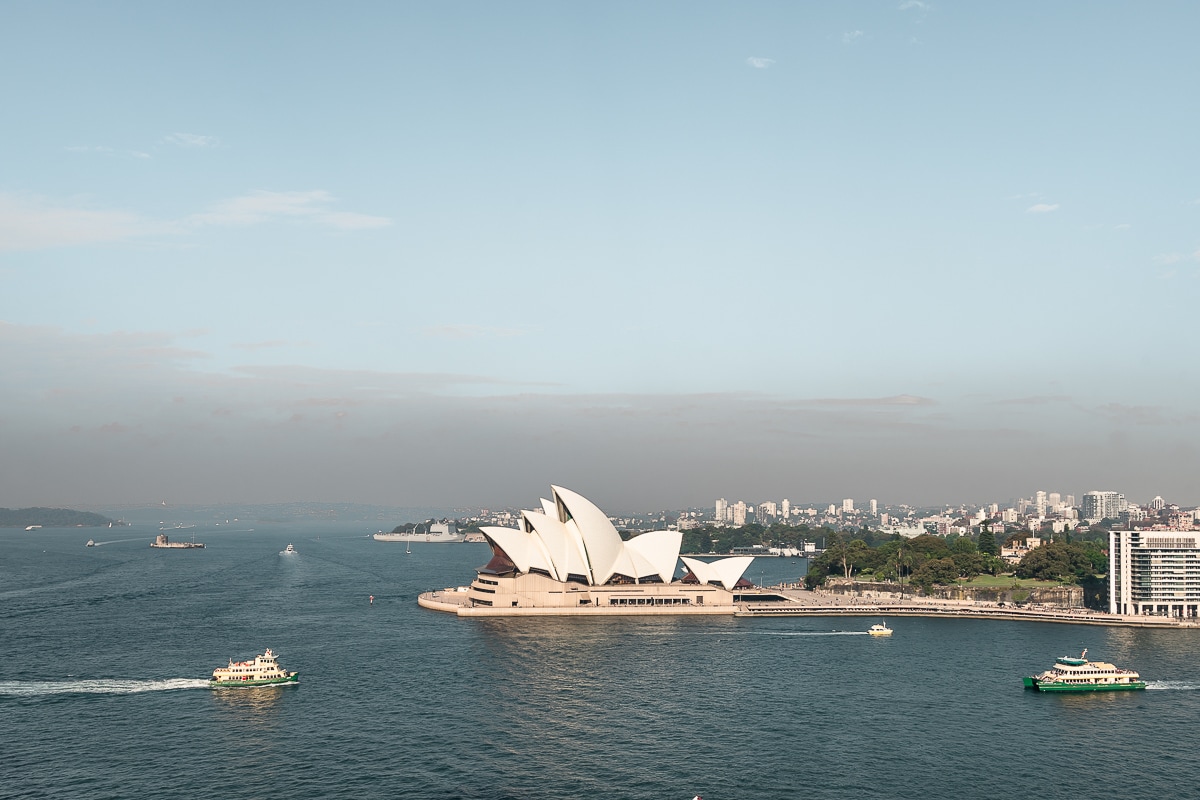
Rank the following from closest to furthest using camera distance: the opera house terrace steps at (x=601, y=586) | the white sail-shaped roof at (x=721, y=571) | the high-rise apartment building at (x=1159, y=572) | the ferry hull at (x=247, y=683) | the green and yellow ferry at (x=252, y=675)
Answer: the ferry hull at (x=247, y=683) < the green and yellow ferry at (x=252, y=675) < the opera house terrace steps at (x=601, y=586) < the high-rise apartment building at (x=1159, y=572) < the white sail-shaped roof at (x=721, y=571)

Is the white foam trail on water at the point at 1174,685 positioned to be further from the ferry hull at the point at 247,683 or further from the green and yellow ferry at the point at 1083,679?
the ferry hull at the point at 247,683

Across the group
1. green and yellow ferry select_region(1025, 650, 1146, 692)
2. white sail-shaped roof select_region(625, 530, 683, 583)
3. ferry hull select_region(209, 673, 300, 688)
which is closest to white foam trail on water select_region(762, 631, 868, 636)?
white sail-shaped roof select_region(625, 530, 683, 583)

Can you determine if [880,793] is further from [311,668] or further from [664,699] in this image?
[311,668]

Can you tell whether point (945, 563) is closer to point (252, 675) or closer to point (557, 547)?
point (557, 547)

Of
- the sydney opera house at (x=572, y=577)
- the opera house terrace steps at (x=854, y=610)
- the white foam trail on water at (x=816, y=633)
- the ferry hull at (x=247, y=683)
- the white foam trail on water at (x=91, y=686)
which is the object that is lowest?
the white foam trail on water at (x=91, y=686)

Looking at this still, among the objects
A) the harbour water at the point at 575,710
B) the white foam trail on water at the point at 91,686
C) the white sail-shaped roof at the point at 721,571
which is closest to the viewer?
the harbour water at the point at 575,710

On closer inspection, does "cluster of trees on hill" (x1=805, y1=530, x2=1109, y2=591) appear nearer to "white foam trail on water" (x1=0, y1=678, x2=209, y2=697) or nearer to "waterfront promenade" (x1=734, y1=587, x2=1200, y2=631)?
"waterfront promenade" (x1=734, y1=587, x2=1200, y2=631)

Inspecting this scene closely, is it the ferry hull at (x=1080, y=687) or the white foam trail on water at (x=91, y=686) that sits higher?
the ferry hull at (x=1080, y=687)

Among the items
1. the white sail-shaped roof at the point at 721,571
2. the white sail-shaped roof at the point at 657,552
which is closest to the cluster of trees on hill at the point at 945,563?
the white sail-shaped roof at the point at 721,571

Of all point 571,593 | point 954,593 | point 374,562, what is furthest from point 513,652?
point 374,562
